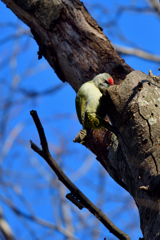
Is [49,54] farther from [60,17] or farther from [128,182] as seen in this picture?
[128,182]

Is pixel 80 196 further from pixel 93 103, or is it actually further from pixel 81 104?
pixel 81 104

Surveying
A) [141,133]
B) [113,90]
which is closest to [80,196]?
[141,133]

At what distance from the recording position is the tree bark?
70.7 inches

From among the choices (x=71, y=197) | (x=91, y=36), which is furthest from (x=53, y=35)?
(x=71, y=197)

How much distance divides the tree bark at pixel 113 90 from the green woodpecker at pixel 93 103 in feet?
0.70

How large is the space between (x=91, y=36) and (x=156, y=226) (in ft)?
7.04

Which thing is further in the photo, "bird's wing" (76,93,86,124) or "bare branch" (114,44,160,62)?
"bare branch" (114,44,160,62)

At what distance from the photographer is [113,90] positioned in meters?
2.00

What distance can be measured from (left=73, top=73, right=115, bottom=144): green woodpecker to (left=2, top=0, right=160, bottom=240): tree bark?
0.21m

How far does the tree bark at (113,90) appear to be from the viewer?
1797mm

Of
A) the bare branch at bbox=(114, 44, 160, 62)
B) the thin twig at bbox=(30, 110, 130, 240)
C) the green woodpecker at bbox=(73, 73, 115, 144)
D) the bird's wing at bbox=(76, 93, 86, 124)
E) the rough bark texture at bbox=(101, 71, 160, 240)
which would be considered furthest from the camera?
the bare branch at bbox=(114, 44, 160, 62)

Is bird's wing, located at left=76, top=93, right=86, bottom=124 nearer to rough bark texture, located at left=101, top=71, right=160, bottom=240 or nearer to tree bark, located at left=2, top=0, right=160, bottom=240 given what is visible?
tree bark, located at left=2, top=0, right=160, bottom=240

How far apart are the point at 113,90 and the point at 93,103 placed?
42cm

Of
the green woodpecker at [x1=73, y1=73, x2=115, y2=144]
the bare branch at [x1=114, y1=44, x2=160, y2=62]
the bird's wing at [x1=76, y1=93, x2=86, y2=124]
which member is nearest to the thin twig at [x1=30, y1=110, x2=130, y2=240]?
the green woodpecker at [x1=73, y1=73, x2=115, y2=144]
